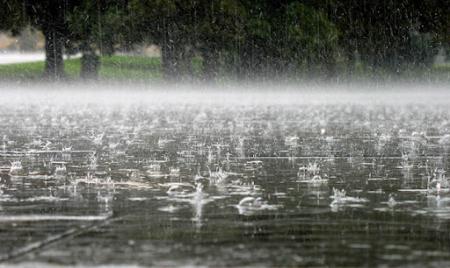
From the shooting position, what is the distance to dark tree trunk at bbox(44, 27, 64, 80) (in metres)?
52.5

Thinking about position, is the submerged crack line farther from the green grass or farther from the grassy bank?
the green grass

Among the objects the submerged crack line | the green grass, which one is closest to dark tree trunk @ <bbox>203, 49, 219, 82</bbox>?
the green grass

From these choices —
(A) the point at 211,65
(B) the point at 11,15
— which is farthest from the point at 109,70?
(B) the point at 11,15

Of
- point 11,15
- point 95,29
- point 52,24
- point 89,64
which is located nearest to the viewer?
point 95,29

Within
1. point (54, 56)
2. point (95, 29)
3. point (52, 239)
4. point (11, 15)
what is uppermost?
point (11, 15)

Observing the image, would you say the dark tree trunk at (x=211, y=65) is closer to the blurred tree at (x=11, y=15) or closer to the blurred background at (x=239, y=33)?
the blurred background at (x=239, y=33)

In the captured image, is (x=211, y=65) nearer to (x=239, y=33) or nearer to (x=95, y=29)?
(x=239, y=33)

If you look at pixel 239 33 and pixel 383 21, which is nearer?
pixel 239 33

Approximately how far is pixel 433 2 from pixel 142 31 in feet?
46.4

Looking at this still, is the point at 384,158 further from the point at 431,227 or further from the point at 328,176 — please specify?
the point at 431,227

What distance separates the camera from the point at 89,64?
53.7 m

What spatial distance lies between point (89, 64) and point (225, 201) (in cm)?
4626

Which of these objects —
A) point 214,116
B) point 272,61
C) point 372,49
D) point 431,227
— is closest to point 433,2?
point 372,49

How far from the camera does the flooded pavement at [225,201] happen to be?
5.68 metres
